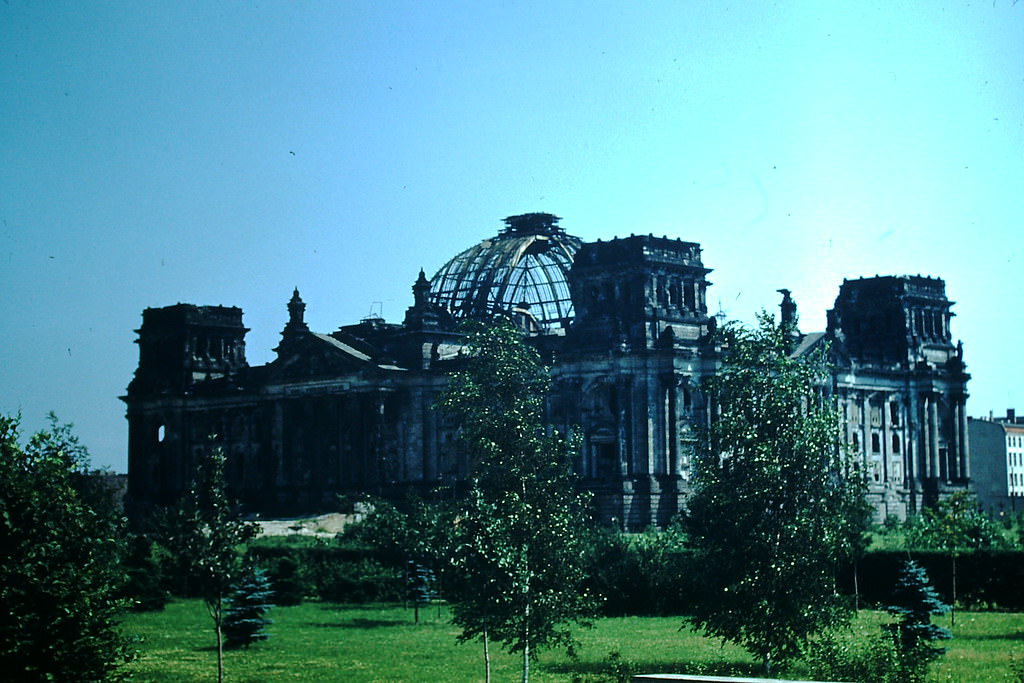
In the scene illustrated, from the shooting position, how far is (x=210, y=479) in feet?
153

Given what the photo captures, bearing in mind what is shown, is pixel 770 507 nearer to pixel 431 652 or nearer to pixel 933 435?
pixel 431 652

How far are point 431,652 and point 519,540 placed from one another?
12335mm

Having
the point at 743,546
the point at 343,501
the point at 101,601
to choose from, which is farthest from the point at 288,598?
the point at 101,601

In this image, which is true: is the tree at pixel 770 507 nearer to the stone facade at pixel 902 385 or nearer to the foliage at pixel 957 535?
the foliage at pixel 957 535

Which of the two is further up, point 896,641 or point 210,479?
point 210,479

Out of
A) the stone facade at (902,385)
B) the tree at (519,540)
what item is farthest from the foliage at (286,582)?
the stone facade at (902,385)

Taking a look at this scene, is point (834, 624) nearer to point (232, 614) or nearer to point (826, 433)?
point (826, 433)

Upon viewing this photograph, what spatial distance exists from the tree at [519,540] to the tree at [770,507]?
4.10 meters

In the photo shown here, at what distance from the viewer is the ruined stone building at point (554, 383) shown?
316 feet

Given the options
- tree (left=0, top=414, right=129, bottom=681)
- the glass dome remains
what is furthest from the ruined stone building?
tree (left=0, top=414, right=129, bottom=681)

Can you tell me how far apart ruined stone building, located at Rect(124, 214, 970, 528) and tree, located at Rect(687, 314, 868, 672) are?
36656mm

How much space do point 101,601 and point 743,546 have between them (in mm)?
18638

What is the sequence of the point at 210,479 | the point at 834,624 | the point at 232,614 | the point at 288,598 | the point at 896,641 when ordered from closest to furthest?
the point at 896,641, the point at 834,624, the point at 210,479, the point at 232,614, the point at 288,598

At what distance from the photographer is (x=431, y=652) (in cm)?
5216
